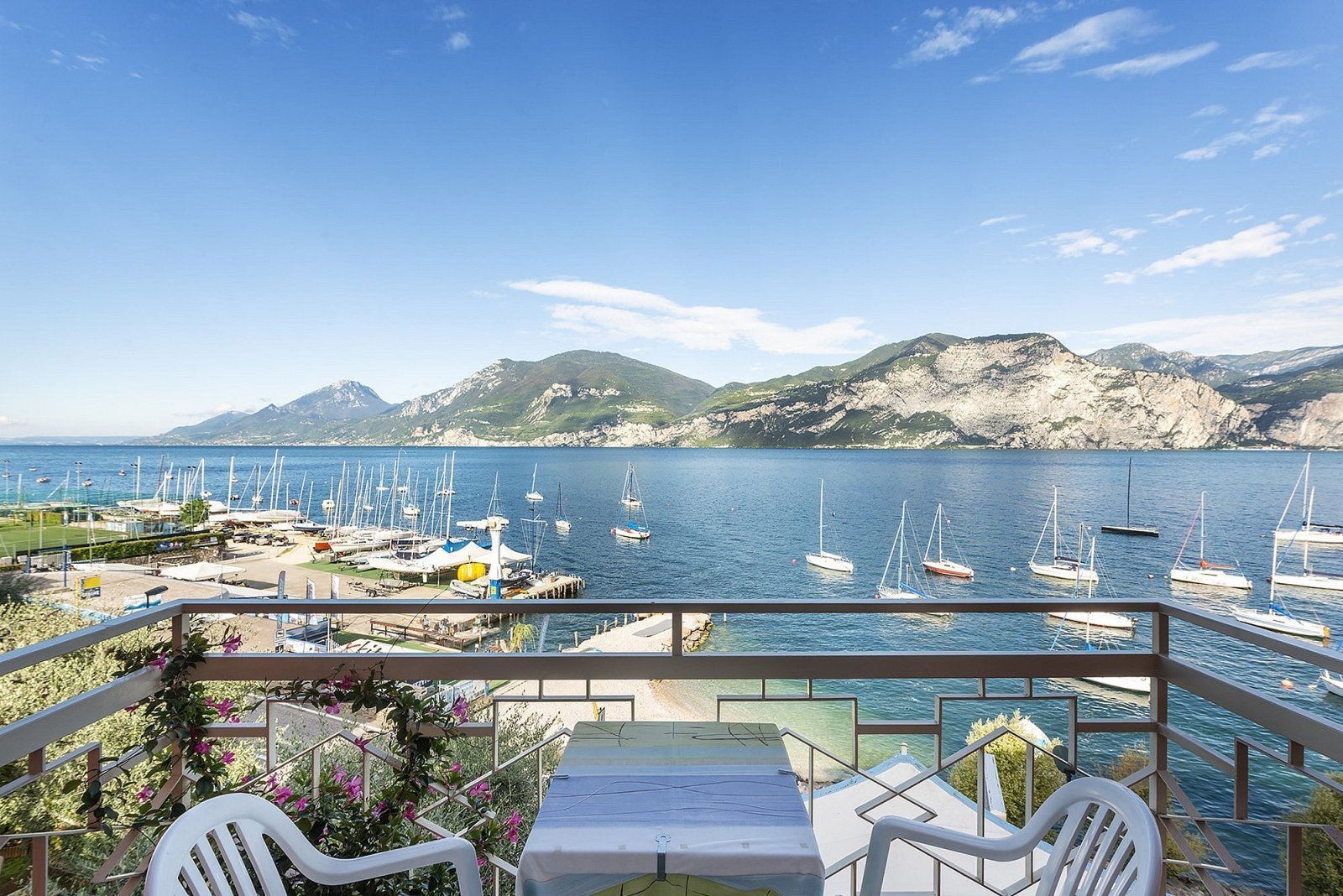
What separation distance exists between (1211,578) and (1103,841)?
33.6 metres

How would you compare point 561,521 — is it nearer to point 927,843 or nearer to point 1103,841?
point 927,843

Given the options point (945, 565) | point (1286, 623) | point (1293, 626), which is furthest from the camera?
point (945, 565)

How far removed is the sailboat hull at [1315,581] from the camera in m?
25.5

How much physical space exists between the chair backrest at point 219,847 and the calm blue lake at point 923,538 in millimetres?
2441

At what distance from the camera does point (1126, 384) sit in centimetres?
6812

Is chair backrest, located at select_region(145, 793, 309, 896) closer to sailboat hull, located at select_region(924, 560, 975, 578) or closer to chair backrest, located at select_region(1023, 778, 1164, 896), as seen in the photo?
chair backrest, located at select_region(1023, 778, 1164, 896)

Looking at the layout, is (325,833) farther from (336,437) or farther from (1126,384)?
(336,437)

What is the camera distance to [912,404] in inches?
3049

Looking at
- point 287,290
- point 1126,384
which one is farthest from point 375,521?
point 1126,384

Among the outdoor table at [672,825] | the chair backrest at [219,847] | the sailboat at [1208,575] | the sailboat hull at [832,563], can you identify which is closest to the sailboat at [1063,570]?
the sailboat at [1208,575]

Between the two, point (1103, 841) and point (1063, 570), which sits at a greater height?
point (1103, 841)

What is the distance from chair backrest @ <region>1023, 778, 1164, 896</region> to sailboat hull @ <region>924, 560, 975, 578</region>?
29.3 meters

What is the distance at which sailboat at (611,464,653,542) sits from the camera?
119 ft

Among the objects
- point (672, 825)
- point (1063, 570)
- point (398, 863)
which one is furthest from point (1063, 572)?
point (398, 863)
